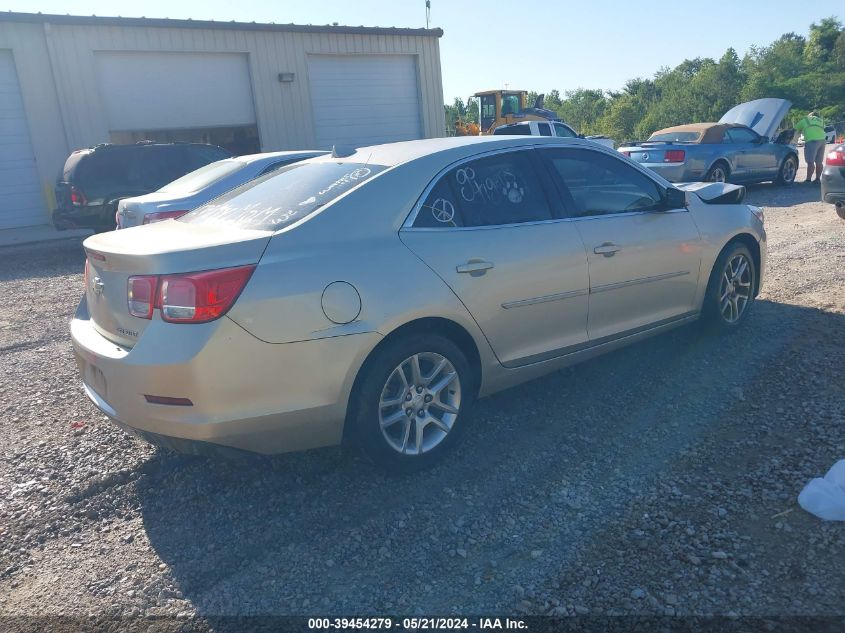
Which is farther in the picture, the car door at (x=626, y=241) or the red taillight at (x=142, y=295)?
the car door at (x=626, y=241)

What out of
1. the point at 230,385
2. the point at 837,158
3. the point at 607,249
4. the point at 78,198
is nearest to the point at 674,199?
the point at 607,249

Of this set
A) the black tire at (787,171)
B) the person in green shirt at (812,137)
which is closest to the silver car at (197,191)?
the black tire at (787,171)

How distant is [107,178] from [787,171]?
1415 cm

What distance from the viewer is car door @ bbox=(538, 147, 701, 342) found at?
4.54 metres

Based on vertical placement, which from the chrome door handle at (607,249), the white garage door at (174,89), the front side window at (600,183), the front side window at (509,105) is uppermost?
the white garage door at (174,89)

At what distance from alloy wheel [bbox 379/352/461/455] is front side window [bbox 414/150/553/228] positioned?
743mm

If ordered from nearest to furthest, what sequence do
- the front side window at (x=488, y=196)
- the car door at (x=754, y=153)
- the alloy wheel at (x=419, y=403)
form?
the alloy wheel at (x=419, y=403) < the front side window at (x=488, y=196) < the car door at (x=754, y=153)

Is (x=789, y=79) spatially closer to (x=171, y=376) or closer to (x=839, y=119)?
(x=839, y=119)

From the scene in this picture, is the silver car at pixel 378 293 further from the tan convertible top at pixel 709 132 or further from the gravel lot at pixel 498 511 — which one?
the tan convertible top at pixel 709 132

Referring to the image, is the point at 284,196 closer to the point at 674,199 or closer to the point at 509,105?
the point at 674,199

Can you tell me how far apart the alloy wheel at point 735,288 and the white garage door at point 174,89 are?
53.7 ft

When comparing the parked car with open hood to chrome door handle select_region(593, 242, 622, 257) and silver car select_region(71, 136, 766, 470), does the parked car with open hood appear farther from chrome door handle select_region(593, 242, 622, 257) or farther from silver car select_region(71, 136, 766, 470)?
chrome door handle select_region(593, 242, 622, 257)

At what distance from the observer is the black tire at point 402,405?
3551 millimetres

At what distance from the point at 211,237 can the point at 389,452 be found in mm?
1345
